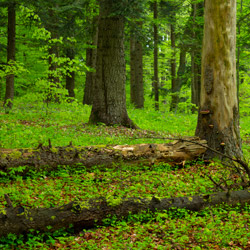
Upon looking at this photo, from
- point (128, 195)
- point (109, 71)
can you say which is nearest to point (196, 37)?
point (109, 71)

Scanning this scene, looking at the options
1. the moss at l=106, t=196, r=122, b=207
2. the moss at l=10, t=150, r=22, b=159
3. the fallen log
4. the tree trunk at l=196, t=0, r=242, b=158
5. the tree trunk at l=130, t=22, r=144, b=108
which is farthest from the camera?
the tree trunk at l=130, t=22, r=144, b=108

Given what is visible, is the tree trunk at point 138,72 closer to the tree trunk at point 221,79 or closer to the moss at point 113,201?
the tree trunk at point 221,79

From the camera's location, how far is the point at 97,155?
677 centimetres

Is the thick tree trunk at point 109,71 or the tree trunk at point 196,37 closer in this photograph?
the thick tree trunk at point 109,71

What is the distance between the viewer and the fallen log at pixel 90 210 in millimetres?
3996

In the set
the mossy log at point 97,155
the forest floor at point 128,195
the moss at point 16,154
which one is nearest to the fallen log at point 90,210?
the forest floor at point 128,195

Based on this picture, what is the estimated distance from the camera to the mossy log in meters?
6.14

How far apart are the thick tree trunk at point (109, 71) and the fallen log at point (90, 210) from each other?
6143mm

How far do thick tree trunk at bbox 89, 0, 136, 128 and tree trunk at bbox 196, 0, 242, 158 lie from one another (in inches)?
159

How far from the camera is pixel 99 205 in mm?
4582

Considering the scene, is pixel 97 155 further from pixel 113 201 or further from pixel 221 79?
pixel 221 79

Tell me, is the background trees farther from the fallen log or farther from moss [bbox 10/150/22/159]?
the fallen log

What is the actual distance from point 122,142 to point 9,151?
356cm

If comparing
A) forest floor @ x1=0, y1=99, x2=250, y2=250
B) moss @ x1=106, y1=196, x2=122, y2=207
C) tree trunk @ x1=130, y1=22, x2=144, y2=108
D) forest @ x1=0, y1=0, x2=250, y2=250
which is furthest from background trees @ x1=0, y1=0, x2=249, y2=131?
moss @ x1=106, y1=196, x2=122, y2=207
